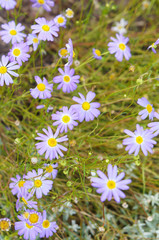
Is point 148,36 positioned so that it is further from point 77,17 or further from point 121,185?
point 121,185

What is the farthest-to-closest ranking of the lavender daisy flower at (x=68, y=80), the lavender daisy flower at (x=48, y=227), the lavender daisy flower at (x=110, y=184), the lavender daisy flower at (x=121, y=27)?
1. the lavender daisy flower at (x=121, y=27)
2. the lavender daisy flower at (x=68, y=80)
3. the lavender daisy flower at (x=48, y=227)
4. the lavender daisy flower at (x=110, y=184)

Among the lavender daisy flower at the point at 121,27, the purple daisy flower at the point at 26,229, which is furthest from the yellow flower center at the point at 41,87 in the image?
the lavender daisy flower at the point at 121,27

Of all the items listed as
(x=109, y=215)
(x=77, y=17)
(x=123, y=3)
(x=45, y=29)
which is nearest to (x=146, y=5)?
(x=123, y=3)

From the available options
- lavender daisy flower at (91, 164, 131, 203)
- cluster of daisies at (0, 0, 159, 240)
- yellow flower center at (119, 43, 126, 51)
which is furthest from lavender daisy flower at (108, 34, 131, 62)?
lavender daisy flower at (91, 164, 131, 203)

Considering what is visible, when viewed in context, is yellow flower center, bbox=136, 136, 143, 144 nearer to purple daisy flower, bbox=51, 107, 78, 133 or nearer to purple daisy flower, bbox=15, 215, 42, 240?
purple daisy flower, bbox=51, 107, 78, 133

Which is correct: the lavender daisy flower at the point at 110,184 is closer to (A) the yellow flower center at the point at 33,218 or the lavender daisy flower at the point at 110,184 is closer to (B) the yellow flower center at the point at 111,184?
(B) the yellow flower center at the point at 111,184

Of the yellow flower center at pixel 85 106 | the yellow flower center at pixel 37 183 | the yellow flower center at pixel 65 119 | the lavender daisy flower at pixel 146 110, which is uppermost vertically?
the yellow flower center at pixel 85 106
